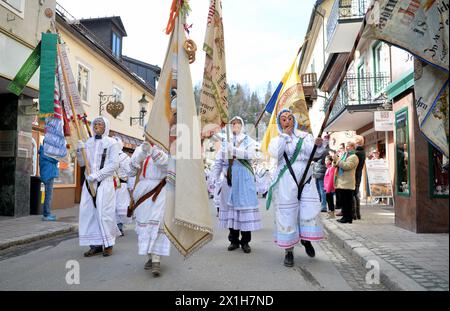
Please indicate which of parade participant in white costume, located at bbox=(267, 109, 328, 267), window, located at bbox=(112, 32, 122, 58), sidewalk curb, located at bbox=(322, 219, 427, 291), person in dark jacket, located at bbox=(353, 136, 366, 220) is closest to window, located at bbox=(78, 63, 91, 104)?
window, located at bbox=(112, 32, 122, 58)

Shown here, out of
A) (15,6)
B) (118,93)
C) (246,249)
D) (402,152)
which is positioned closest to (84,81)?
(118,93)

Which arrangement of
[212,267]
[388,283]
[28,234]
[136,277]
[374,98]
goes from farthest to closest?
[374,98] < [28,234] < [212,267] < [136,277] < [388,283]

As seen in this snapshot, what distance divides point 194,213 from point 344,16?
48.0ft

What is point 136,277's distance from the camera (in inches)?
176

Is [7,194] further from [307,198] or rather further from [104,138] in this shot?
[307,198]

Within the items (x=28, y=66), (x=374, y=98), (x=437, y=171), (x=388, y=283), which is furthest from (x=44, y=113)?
(x=374, y=98)

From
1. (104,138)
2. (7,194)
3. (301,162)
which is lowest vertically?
(7,194)

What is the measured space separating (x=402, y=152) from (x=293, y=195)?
381 centimetres

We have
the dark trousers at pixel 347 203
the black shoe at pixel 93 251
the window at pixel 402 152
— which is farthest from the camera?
the dark trousers at pixel 347 203

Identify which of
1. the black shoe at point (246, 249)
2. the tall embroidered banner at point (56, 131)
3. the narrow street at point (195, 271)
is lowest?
the narrow street at point (195, 271)

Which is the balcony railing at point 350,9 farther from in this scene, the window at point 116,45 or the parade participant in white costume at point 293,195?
the parade participant in white costume at point 293,195

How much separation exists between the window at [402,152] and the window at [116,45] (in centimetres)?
1691

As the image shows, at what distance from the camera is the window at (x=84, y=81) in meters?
16.0

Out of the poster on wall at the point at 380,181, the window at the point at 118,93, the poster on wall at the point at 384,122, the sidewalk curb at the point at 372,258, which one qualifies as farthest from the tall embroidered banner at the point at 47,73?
the window at the point at 118,93
